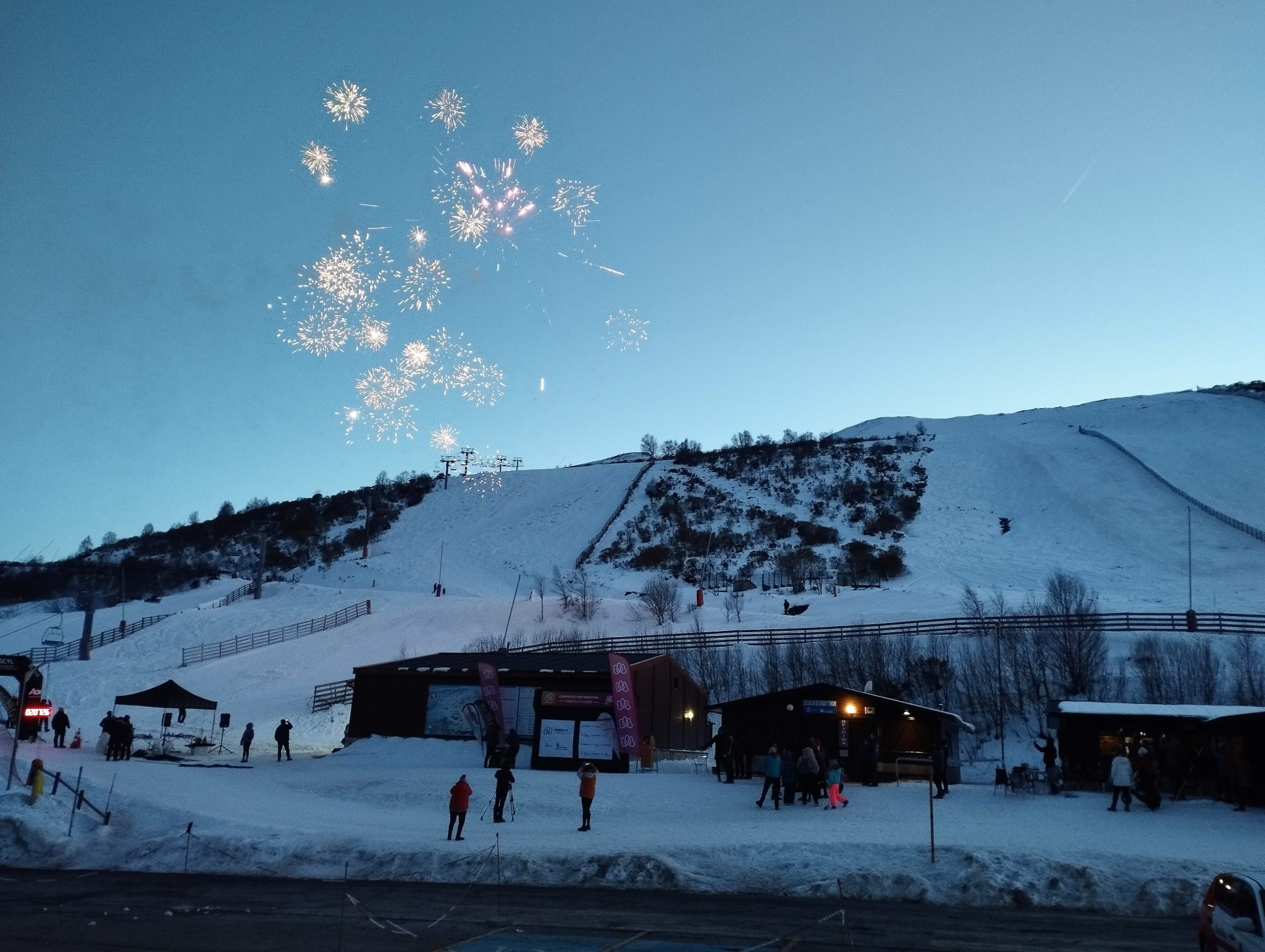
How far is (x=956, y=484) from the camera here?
10862 cm

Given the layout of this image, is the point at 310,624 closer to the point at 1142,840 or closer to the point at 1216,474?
the point at 1142,840

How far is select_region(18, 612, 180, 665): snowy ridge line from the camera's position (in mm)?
55469

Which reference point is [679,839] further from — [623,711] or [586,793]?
[623,711]

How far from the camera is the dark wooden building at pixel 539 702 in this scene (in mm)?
30000

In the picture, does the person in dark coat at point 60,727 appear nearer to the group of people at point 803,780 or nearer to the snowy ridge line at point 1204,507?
the group of people at point 803,780

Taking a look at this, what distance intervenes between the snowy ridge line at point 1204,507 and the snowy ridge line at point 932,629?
3158 centimetres

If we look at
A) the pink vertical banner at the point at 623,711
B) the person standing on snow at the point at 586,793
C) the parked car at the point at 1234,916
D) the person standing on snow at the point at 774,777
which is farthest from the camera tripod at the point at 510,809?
the parked car at the point at 1234,916

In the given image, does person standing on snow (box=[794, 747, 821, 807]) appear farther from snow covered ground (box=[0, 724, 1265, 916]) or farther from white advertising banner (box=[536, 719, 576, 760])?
white advertising banner (box=[536, 719, 576, 760])

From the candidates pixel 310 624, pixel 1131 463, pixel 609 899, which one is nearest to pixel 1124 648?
pixel 609 899

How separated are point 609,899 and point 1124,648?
116 feet

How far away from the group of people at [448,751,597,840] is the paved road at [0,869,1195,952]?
9.21 feet

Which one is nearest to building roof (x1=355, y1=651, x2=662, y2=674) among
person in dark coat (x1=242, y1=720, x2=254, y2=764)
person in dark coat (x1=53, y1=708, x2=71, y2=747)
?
person in dark coat (x1=242, y1=720, x2=254, y2=764)

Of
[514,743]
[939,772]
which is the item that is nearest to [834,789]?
[939,772]

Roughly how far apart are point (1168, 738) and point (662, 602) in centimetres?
3933
